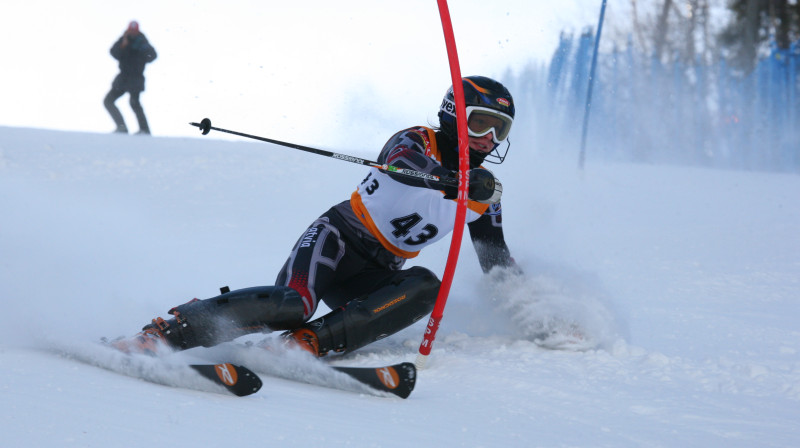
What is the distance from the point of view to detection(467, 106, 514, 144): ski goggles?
11.2 ft

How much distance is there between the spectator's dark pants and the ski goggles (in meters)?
7.24

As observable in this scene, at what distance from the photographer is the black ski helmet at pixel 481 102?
342cm

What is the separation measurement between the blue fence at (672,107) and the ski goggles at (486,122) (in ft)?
37.8

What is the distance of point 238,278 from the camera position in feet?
17.5

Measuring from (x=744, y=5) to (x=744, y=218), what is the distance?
42.4ft

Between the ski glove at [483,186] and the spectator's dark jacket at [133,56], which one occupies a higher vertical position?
the spectator's dark jacket at [133,56]

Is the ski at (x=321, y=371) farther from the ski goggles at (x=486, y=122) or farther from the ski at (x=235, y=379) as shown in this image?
the ski goggles at (x=486, y=122)

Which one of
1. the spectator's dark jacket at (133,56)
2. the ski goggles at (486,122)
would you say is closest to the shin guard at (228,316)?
the ski goggles at (486,122)

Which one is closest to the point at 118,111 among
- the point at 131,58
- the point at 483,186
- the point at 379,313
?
the point at 131,58

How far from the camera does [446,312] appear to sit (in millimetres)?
4191

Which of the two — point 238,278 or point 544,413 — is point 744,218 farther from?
point 544,413

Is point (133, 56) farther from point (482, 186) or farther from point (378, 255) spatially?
point (482, 186)

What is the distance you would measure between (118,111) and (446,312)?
7.49 metres

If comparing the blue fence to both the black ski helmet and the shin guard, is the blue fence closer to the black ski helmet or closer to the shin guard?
the black ski helmet
